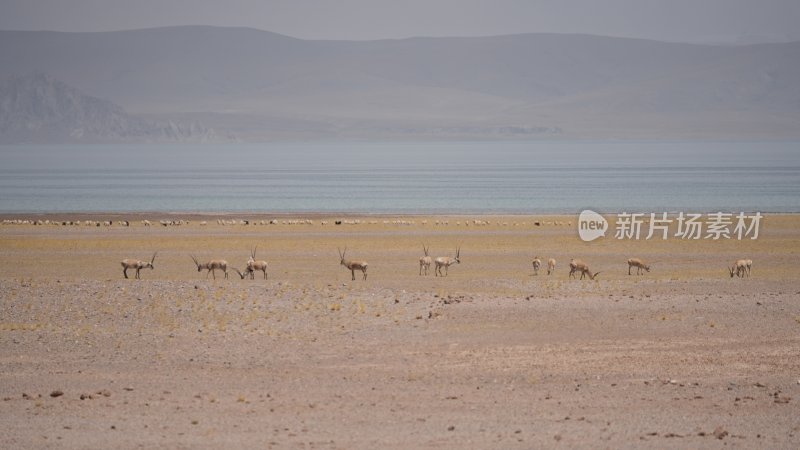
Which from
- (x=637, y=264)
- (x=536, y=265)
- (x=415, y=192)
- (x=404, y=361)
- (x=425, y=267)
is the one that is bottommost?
(x=404, y=361)

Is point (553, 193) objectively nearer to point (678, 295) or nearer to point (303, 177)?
point (303, 177)

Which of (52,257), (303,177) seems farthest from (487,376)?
(303,177)

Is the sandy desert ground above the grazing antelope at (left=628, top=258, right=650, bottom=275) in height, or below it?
below

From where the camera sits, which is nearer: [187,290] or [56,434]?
[56,434]

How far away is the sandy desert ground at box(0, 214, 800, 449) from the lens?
43.6 feet

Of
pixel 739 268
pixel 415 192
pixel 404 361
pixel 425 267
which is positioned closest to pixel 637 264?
pixel 739 268

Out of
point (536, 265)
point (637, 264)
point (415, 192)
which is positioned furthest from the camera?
point (415, 192)

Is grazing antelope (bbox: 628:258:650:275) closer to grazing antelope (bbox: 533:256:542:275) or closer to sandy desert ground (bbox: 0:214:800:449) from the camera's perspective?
sandy desert ground (bbox: 0:214:800:449)

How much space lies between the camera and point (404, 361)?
17.4 meters

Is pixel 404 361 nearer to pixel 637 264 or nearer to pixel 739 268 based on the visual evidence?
pixel 637 264

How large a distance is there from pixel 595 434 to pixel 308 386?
4.30 meters

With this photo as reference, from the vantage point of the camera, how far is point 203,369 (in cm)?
1684

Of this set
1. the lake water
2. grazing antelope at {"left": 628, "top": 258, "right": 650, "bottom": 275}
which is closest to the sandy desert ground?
grazing antelope at {"left": 628, "top": 258, "right": 650, "bottom": 275}

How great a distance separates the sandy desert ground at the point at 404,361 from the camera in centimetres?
1330
